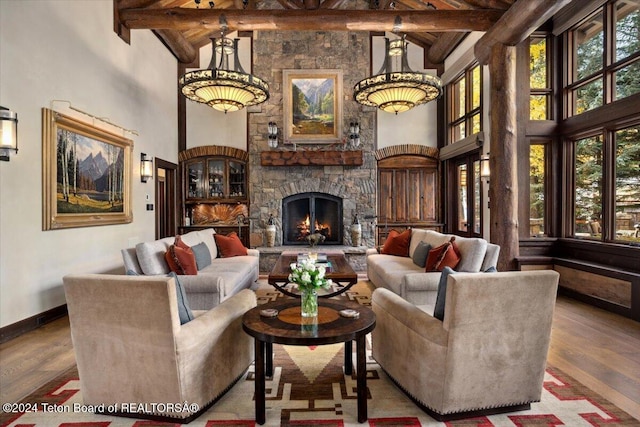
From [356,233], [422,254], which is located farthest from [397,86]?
[356,233]

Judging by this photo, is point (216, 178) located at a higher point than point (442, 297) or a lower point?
higher

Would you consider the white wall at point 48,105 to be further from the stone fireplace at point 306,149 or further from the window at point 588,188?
the window at point 588,188

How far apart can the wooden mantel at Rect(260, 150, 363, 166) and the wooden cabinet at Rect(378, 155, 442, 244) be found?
0.86 metres

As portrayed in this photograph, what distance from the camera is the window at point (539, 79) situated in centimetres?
574

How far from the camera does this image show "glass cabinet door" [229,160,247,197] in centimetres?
848

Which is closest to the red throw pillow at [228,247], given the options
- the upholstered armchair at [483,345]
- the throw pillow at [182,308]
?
the throw pillow at [182,308]

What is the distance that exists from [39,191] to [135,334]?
2.95 meters

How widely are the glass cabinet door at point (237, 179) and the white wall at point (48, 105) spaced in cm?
240

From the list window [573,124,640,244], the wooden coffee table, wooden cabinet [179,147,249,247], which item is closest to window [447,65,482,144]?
window [573,124,640,244]

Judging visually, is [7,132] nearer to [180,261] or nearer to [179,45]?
[180,261]

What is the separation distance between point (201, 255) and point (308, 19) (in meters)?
3.88

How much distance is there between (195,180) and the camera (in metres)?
8.48

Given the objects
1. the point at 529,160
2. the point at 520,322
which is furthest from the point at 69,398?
the point at 529,160

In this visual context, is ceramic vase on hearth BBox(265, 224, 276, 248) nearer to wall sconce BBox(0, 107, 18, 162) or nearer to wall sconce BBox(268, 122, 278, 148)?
wall sconce BBox(268, 122, 278, 148)
